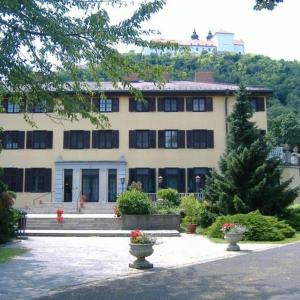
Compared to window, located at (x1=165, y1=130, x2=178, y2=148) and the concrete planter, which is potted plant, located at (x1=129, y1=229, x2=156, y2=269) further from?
window, located at (x1=165, y1=130, x2=178, y2=148)

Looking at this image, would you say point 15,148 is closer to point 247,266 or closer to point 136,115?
point 136,115

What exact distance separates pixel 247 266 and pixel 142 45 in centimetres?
666

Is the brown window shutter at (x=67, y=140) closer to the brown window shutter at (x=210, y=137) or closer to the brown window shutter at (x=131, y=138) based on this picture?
the brown window shutter at (x=131, y=138)

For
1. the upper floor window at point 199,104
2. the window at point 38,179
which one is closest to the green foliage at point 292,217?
the upper floor window at point 199,104

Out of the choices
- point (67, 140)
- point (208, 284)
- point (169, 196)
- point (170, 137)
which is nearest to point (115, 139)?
point (67, 140)

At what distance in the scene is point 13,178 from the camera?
37.0 metres

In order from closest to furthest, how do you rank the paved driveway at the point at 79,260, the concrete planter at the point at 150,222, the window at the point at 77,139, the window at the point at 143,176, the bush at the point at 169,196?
the paved driveway at the point at 79,260
the concrete planter at the point at 150,222
the bush at the point at 169,196
the window at the point at 143,176
the window at the point at 77,139

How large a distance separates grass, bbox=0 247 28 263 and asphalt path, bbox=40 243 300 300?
5278 millimetres

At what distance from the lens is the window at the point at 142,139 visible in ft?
122

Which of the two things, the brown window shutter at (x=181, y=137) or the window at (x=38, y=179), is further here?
the brown window shutter at (x=181, y=137)

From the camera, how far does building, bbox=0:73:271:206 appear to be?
121 ft

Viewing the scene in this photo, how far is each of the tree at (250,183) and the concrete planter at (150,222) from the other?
2.33 meters

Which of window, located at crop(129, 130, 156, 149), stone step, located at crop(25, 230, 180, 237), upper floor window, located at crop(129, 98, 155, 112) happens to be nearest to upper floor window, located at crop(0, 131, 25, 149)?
window, located at crop(129, 130, 156, 149)

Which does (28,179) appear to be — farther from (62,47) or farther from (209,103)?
(62,47)
